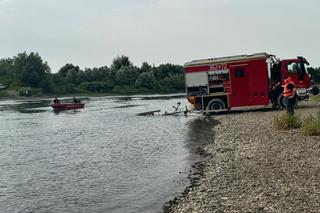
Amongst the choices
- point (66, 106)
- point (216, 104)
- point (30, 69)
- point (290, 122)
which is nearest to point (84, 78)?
point (30, 69)

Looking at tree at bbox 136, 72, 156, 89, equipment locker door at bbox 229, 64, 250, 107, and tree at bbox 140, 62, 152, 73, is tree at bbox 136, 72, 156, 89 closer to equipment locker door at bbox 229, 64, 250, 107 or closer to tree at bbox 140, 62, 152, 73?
tree at bbox 140, 62, 152, 73

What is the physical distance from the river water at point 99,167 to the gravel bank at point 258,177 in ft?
2.95

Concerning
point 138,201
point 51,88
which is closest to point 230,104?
point 138,201

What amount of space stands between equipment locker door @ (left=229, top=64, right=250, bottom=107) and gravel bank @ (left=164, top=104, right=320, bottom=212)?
11.4m

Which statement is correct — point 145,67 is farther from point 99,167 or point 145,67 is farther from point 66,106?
point 99,167

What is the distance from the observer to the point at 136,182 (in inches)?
571

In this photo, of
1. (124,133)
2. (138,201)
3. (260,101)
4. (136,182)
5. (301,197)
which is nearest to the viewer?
(301,197)

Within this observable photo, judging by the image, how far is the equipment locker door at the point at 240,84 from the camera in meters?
30.9

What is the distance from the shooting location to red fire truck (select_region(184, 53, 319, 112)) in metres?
30.2

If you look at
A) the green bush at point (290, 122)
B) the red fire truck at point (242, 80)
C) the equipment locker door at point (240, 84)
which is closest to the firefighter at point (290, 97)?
the green bush at point (290, 122)

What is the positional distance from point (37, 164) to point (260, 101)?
1696cm

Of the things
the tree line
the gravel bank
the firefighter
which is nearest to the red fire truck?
the firefighter

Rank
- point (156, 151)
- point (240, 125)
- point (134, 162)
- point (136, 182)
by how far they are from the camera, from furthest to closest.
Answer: point (240, 125) < point (156, 151) < point (134, 162) < point (136, 182)

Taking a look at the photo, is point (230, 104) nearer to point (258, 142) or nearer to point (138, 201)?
point (258, 142)
